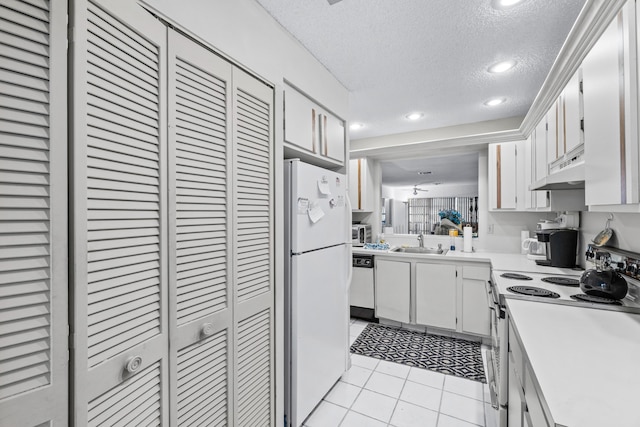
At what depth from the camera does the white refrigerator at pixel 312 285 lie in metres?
1.72

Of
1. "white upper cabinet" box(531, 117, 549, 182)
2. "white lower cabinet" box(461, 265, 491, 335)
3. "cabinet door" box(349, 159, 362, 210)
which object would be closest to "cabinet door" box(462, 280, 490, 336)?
"white lower cabinet" box(461, 265, 491, 335)

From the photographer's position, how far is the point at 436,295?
311 centimetres

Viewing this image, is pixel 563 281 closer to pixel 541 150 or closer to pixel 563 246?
pixel 563 246

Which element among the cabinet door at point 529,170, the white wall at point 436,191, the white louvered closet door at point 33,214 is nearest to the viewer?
the white louvered closet door at point 33,214

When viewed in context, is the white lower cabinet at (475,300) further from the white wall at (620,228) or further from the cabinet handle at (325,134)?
the cabinet handle at (325,134)

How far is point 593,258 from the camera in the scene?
1766 mm

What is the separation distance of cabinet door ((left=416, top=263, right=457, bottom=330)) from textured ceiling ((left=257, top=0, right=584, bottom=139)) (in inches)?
67.7

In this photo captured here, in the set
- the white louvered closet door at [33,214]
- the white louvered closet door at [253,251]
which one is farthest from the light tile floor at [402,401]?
the white louvered closet door at [33,214]

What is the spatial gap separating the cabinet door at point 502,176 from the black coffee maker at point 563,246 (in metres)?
0.76

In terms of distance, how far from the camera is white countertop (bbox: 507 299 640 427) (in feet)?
2.18

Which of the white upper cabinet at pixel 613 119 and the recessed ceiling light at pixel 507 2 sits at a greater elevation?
the recessed ceiling light at pixel 507 2

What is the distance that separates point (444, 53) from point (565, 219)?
6.09ft

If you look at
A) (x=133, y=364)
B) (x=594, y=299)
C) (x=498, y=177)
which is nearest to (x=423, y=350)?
(x=594, y=299)

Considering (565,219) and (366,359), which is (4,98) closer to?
(366,359)
